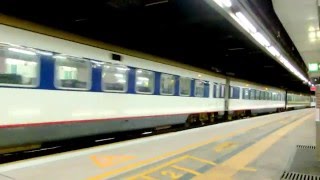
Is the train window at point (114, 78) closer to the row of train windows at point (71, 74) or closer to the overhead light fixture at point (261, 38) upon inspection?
the row of train windows at point (71, 74)

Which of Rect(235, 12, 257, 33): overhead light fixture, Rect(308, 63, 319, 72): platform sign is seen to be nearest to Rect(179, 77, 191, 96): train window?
Rect(235, 12, 257, 33): overhead light fixture

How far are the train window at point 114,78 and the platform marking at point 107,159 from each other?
8.55 feet

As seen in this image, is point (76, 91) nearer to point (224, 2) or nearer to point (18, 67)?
point (18, 67)

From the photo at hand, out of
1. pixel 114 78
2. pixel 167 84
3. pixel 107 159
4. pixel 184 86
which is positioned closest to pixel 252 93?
pixel 184 86

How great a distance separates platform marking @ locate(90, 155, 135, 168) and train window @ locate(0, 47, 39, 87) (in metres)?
1.97

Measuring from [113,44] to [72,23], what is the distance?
2.49m

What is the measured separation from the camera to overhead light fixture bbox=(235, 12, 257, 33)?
8180mm

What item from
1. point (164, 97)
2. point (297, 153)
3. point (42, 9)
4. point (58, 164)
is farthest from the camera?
point (164, 97)

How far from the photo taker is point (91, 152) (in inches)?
268

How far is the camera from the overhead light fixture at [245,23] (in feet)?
26.8

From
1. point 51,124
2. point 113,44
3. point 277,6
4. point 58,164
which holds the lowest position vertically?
point 58,164

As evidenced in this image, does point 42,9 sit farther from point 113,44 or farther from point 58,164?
point 58,164

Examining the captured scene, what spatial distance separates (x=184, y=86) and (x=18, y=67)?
7604mm

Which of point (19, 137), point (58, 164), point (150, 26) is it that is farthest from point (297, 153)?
point (150, 26)
